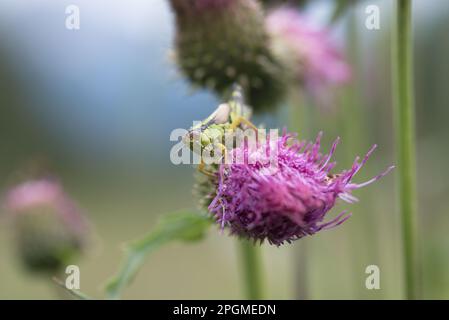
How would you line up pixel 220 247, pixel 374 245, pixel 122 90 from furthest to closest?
pixel 122 90 < pixel 220 247 < pixel 374 245

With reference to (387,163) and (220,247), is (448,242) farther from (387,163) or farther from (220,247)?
(220,247)

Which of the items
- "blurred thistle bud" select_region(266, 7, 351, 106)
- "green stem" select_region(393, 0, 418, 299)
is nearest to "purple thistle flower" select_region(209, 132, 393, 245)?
"green stem" select_region(393, 0, 418, 299)

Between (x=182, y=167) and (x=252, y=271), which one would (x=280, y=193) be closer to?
(x=252, y=271)

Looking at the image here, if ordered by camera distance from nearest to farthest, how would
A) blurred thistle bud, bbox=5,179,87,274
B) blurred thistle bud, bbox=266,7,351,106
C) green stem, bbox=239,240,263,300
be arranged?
green stem, bbox=239,240,263,300
blurred thistle bud, bbox=266,7,351,106
blurred thistle bud, bbox=5,179,87,274

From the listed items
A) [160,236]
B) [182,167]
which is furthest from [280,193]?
[182,167]

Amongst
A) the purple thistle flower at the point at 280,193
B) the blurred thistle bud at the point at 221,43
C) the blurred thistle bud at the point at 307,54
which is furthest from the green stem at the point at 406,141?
the blurred thistle bud at the point at 307,54

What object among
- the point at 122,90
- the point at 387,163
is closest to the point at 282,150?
the point at 387,163

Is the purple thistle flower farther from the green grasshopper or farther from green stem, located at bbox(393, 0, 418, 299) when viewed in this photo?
green stem, located at bbox(393, 0, 418, 299)
